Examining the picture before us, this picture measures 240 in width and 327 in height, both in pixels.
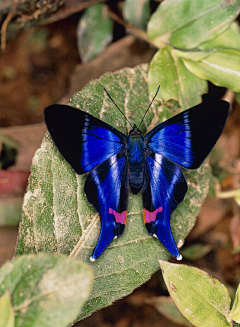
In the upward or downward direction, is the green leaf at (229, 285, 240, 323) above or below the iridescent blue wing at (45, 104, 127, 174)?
below

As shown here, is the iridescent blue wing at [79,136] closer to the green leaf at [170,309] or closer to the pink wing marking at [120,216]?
the pink wing marking at [120,216]

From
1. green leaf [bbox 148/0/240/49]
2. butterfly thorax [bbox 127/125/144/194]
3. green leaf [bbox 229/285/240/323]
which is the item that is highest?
green leaf [bbox 148/0/240/49]

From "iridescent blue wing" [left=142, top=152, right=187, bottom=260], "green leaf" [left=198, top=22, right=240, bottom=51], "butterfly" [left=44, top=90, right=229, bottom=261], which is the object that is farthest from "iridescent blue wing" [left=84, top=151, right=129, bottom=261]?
"green leaf" [left=198, top=22, right=240, bottom=51]

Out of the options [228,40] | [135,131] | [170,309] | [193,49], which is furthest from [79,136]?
[170,309]

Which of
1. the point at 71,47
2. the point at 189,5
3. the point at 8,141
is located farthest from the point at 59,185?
the point at 71,47

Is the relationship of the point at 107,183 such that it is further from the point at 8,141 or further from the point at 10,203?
the point at 8,141

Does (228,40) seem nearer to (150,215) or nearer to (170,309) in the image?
(150,215)

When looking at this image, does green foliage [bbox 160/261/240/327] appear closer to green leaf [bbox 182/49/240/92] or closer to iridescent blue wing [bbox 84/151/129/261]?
A: iridescent blue wing [bbox 84/151/129/261]
